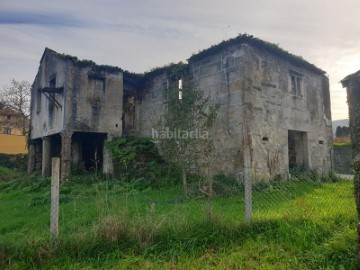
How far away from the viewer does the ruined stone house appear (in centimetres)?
1120

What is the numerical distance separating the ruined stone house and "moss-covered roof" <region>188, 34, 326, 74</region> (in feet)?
0.14

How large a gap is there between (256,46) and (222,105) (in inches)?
109

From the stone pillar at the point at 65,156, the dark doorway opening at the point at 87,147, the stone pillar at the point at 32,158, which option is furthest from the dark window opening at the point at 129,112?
the stone pillar at the point at 32,158

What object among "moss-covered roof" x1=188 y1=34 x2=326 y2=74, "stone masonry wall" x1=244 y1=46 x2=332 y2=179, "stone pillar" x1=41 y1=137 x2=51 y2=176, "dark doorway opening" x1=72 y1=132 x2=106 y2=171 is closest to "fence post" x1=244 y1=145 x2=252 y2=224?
"stone masonry wall" x1=244 y1=46 x2=332 y2=179

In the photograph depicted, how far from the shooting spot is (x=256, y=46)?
1170 cm

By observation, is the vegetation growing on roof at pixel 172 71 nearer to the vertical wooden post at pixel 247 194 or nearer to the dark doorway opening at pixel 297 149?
the dark doorway opening at pixel 297 149

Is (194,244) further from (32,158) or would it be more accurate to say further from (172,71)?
Result: (32,158)

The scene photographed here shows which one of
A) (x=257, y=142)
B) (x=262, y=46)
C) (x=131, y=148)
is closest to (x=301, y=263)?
(x=257, y=142)

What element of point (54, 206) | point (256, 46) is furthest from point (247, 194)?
point (256, 46)

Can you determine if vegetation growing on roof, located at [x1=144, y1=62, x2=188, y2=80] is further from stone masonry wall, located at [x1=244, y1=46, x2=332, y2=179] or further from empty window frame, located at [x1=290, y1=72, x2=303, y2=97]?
empty window frame, located at [x1=290, y1=72, x2=303, y2=97]

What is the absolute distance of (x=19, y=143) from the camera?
30.3 meters

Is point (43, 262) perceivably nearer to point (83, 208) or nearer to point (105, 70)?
point (83, 208)

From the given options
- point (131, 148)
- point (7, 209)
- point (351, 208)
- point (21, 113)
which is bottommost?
point (7, 209)

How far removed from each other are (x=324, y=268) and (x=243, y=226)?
1.43 m
